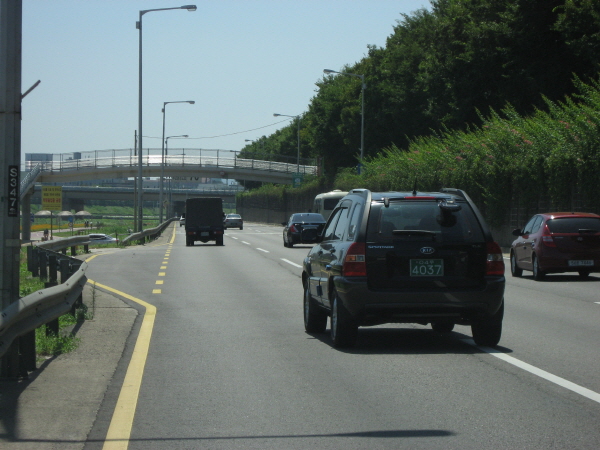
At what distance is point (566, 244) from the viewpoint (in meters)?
20.9

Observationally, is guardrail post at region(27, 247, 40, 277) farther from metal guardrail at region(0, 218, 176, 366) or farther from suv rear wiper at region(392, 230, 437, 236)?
suv rear wiper at region(392, 230, 437, 236)

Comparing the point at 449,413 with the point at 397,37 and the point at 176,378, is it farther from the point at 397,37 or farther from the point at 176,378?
the point at 397,37

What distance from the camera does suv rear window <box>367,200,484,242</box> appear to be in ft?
32.3

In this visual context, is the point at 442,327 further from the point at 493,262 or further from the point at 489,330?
the point at 493,262

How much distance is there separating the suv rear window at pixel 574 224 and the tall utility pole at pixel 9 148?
15.2m

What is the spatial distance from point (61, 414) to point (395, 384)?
2.82 metres

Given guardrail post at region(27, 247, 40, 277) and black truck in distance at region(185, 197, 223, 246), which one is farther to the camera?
black truck in distance at region(185, 197, 223, 246)

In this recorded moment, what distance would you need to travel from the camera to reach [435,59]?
5644 centimetres

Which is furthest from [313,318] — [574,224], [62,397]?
[574,224]

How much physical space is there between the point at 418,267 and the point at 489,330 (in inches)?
43.9

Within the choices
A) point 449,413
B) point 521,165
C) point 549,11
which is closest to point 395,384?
point 449,413

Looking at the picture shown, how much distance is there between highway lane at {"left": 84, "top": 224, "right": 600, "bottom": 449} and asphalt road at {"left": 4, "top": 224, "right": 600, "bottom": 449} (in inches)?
0.6

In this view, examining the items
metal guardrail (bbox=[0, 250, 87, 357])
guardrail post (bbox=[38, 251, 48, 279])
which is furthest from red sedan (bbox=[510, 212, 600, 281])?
metal guardrail (bbox=[0, 250, 87, 357])

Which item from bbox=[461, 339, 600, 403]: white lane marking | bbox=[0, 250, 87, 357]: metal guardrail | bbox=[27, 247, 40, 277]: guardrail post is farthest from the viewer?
bbox=[27, 247, 40, 277]: guardrail post
